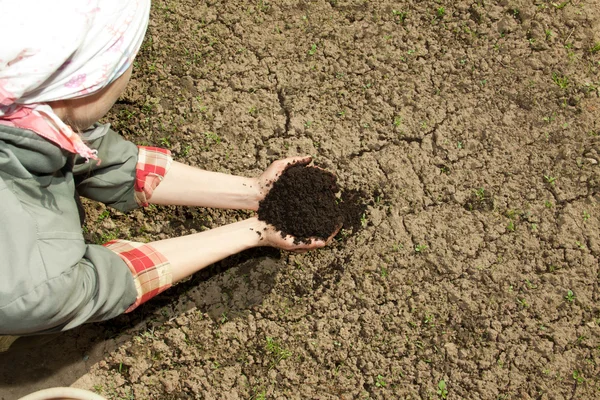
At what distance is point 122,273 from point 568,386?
1816mm

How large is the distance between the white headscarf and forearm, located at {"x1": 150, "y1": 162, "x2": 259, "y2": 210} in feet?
1.97

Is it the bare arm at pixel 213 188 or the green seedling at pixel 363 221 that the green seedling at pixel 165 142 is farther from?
the green seedling at pixel 363 221

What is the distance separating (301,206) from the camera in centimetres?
198

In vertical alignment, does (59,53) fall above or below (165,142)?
above

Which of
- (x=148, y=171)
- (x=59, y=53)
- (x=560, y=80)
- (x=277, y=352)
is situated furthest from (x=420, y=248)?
(x=59, y=53)

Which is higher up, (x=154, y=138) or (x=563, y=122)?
(x=563, y=122)

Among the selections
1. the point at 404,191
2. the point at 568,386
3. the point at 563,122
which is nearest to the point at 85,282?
the point at 404,191

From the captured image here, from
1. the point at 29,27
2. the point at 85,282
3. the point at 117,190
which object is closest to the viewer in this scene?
the point at 29,27

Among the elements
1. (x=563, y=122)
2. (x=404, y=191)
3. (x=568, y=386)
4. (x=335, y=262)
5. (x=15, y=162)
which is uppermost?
(x=15, y=162)

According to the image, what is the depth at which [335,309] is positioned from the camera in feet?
6.76

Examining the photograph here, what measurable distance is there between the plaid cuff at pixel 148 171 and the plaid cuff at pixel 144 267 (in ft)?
0.69

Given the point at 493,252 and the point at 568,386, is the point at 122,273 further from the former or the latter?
the point at 568,386

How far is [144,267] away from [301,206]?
0.66m

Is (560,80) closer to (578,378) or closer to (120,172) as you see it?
(578,378)
